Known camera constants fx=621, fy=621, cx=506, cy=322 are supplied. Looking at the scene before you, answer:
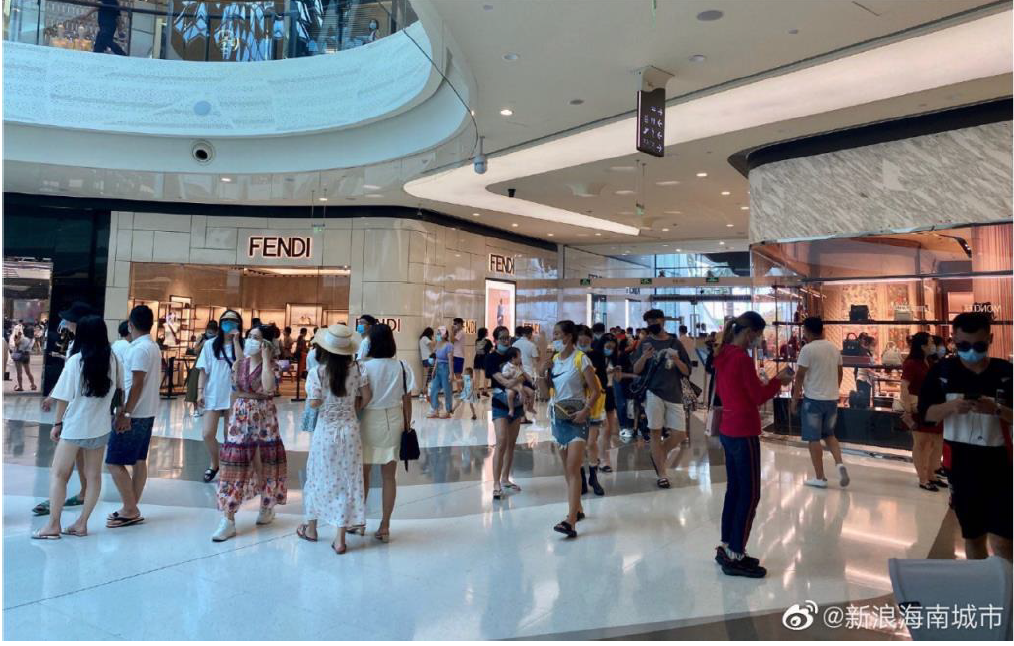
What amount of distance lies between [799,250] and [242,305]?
12696 millimetres

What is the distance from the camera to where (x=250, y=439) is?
4.44 m

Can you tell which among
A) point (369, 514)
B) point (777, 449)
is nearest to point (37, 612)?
point (369, 514)

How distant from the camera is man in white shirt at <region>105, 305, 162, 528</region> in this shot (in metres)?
4.53

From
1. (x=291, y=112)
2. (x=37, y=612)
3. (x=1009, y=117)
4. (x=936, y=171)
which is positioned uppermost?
(x=291, y=112)

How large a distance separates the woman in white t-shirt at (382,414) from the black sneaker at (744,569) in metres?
2.23

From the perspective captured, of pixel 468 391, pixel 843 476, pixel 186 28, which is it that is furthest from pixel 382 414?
pixel 186 28

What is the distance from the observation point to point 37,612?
3.15 meters

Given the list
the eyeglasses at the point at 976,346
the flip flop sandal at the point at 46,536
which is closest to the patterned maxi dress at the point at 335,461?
the flip flop sandal at the point at 46,536

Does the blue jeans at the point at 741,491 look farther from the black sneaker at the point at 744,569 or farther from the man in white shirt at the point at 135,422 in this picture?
the man in white shirt at the point at 135,422

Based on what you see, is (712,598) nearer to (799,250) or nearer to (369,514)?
(369,514)

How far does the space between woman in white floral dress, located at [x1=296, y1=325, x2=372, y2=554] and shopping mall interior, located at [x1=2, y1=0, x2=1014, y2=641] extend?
30mm

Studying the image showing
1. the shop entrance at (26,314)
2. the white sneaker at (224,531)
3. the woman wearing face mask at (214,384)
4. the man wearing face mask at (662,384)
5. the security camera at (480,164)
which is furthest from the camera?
the shop entrance at (26,314)

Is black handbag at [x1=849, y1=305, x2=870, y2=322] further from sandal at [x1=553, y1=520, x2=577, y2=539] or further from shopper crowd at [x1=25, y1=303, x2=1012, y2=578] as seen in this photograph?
sandal at [x1=553, y1=520, x2=577, y2=539]

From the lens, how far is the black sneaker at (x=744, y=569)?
3783 millimetres
